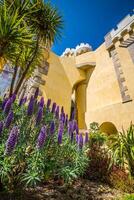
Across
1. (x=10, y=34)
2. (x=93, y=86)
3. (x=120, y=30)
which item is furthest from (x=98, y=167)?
(x=120, y=30)

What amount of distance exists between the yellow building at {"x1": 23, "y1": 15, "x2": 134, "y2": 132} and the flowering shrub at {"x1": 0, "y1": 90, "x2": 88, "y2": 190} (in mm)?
6459

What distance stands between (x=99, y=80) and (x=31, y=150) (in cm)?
995

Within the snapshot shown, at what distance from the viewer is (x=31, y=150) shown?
2996 mm

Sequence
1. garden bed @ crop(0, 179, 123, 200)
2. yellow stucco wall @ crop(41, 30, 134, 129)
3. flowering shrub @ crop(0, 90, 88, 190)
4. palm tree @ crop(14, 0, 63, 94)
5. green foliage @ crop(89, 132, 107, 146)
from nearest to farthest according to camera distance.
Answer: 1. flowering shrub @ crop(0, 90, 88, 190)
2. garden bed @ crop(0, 179, 123, 200)
3. green foliage @ crop(89, 132, 107, 146)
4. palm tree @ crop(14, 0, 63, 94)
5. yellow stucco wall @ crop(41, 30, 134, 129)

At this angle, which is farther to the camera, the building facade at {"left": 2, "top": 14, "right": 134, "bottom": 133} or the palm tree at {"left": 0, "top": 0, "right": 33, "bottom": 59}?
the building facade at {"left": 2, "top": 14, "right": 134, "bottom": 133}

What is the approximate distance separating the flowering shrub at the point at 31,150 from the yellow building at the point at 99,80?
21.2 feet

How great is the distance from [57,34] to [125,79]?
15.6 ft

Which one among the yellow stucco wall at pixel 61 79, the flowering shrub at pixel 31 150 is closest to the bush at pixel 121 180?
the flowering shrub at pixel 31 150

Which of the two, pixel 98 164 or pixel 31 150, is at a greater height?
pixel 98 164

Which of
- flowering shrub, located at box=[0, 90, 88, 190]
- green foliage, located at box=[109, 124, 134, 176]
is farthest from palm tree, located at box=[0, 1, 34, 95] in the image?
green foliage, located at box=[109, 124, 134, 176]

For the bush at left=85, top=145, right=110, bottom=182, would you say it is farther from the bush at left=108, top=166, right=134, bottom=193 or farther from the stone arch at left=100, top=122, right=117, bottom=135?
the stone arch at left=100, top=122, right=117, bottom=135

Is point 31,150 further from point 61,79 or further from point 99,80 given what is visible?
point 99,80

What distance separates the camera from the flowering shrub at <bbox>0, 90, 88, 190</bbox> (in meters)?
2.53

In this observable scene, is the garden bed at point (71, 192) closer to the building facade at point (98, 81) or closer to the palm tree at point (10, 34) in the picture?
the palm tree at point (10, 34)
